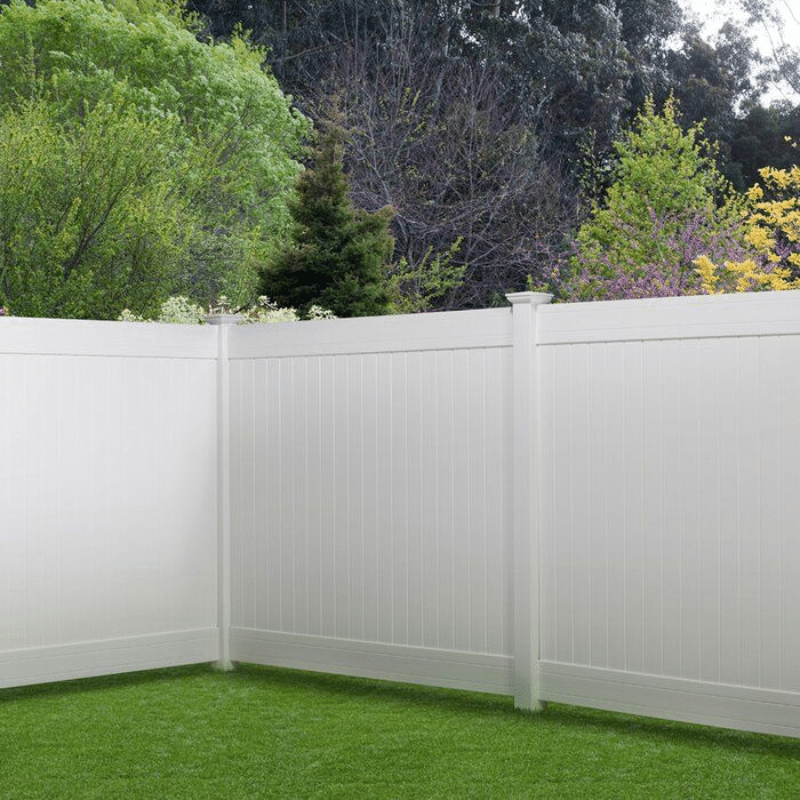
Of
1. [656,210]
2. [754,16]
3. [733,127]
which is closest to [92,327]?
[656,210]

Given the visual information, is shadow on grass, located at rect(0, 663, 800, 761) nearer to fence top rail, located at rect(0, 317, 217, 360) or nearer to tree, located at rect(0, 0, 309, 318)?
fence top rail, located at rect(0, 317, 217, 360)

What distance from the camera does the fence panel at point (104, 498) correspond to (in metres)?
5.45

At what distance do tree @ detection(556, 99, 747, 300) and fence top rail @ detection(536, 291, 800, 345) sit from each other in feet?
29.2

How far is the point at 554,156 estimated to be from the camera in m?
24.9

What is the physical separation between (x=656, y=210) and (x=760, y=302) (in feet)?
45.2

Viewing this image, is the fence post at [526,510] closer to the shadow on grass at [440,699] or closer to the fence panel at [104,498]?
the shadow on grass at [440,699]

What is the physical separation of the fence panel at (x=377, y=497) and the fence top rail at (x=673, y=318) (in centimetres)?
25

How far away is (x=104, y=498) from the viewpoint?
224 inches

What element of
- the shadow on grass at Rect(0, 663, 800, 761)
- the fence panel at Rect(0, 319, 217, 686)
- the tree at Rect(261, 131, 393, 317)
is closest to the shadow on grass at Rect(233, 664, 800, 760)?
the shadow on grass at Rect(0, 663, 800, 761)

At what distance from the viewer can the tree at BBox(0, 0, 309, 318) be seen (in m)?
14.3

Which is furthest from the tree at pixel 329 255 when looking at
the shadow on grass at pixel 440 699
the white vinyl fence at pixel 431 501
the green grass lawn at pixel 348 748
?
the green grass lawn at pixel 348 748

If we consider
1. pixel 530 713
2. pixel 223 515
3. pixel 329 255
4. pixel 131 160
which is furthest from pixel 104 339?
pixel 329 255

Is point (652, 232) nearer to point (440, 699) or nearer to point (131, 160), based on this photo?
point (131, 160)

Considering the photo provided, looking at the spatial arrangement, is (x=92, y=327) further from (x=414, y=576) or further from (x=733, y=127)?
(x=733, y=127)
